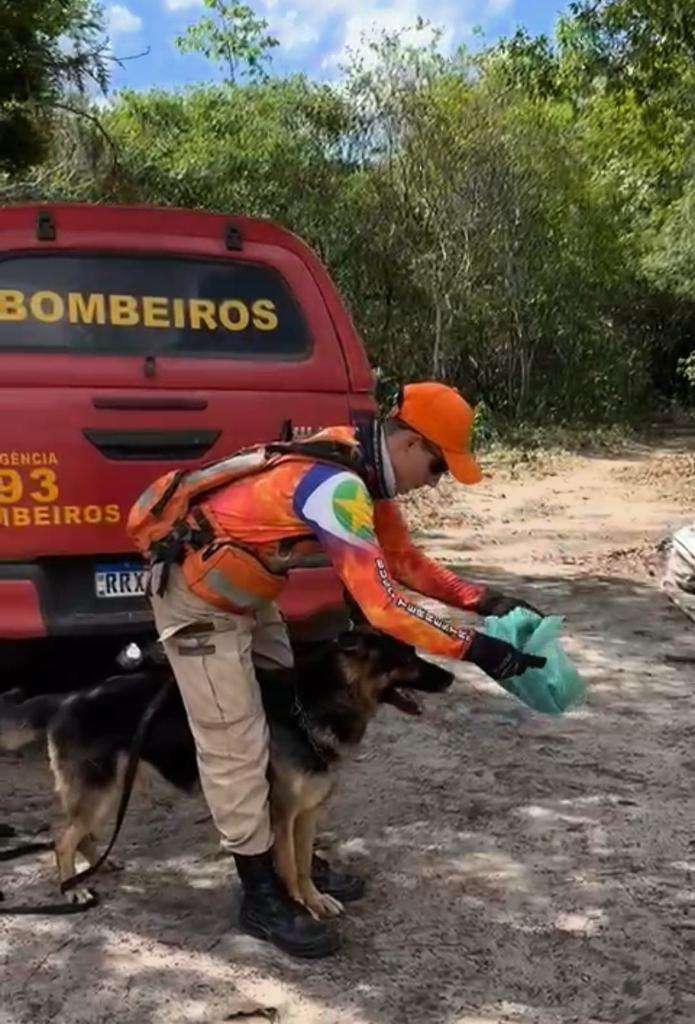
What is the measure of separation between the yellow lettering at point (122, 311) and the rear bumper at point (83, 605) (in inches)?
33.0

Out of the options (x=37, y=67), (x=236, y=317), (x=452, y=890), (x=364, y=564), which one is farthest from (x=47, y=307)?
(x=37, y=67)

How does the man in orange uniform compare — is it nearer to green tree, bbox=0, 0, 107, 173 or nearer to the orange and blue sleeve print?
the orange and blue sleeve print

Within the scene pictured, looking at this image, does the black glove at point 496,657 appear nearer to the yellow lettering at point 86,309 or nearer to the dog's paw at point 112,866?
the dog's paw at point 112,866

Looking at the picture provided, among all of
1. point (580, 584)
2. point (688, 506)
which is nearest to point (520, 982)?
point (580, 584)

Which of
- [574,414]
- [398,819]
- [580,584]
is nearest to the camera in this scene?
[398,819]

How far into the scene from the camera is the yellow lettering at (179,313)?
407cm

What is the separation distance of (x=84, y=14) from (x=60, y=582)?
643 cm

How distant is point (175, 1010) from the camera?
283 cm

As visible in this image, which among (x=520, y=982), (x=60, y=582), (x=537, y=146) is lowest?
(x=520, y=982)

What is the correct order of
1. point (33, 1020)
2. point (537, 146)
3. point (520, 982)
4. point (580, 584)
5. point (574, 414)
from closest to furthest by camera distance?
point (33, 1020)
point (520, 982)
point (580, 584)
point (537, 146)
point (574, 414)

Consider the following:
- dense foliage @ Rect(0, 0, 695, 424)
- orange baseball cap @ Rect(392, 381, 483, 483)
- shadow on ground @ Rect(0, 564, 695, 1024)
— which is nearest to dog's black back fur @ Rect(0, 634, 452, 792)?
shadow on ground @ Rect(0, 564, 695, 1024)

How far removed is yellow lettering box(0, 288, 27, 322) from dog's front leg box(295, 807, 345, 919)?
6.20 feet

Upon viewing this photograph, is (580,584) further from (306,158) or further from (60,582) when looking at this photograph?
(306,158)

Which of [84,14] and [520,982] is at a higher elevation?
[84,14]
